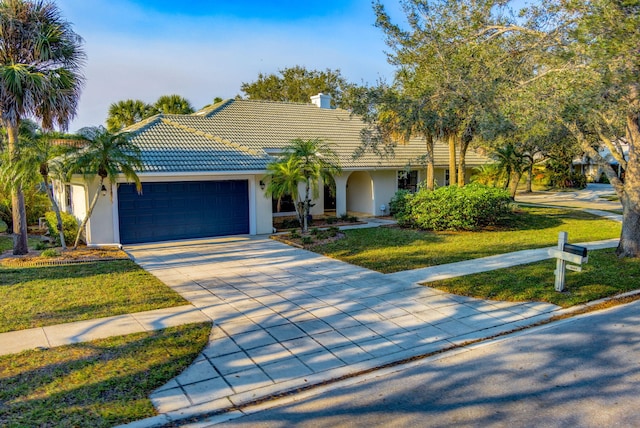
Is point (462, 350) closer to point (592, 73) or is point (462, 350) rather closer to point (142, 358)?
point (142, 358)

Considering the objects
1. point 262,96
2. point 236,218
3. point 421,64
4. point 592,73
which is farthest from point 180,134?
point 262,96

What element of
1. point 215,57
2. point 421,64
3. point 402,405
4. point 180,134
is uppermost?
point 215,57

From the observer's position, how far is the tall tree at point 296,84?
46.8 m

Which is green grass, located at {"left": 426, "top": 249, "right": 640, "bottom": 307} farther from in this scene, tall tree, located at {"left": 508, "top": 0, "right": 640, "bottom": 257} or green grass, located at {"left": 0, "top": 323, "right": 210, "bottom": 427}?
green grass, located at {"left": 0, "top": 323, "right": 210, "bottom": 427}

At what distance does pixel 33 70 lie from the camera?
39.5ft

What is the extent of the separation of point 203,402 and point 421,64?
9.92m

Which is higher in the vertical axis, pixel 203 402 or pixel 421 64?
pixel 421 64

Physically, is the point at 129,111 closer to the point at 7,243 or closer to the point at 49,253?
the point at 7,243

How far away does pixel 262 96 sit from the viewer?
47.5 metres

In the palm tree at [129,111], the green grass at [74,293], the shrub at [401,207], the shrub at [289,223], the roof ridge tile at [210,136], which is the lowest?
the green grass at [74,293]

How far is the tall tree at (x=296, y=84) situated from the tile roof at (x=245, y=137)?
74.8 feet

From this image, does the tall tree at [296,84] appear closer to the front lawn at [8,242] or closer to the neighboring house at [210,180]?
the neighboring house at [210,180]

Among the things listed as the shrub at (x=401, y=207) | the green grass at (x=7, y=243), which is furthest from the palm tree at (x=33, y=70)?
the shrub at (x=401, y=207)

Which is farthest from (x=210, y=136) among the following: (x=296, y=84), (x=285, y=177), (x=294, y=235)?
(x=296, y=84)
